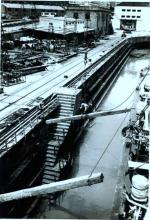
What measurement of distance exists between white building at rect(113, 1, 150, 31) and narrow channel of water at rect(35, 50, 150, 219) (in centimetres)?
1282

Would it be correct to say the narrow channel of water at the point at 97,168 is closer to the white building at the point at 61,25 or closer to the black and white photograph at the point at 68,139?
the black and white photograph at the point at 68,139

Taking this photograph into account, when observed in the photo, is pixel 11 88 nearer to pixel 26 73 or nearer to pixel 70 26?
pixel 26 73

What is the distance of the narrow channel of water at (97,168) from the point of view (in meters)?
14.8

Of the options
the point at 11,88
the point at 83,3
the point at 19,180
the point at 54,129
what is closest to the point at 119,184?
the point at 19,180

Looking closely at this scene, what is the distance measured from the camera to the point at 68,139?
19766 mm

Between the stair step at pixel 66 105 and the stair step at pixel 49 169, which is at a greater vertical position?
the stair step at pixel 66 105

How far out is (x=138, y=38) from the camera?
210 feet

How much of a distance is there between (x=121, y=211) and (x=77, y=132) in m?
10.6

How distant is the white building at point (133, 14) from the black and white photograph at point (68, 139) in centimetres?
789

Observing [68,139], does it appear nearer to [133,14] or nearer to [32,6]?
[133,14]

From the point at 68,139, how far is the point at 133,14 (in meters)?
35.1

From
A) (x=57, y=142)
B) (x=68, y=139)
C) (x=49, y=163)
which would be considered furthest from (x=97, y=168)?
(x=49, y=163)

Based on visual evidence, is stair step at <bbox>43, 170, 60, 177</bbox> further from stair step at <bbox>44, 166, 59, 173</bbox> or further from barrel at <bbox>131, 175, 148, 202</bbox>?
barrel at <bbox>131, 175, 148, 202</bbox>

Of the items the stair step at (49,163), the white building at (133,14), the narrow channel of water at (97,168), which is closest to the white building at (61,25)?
the white building at (133,14)
